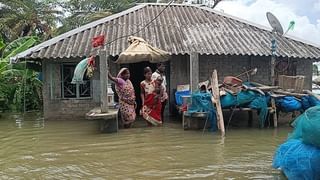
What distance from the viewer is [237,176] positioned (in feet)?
21.5

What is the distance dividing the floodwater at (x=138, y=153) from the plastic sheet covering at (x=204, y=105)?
479 millimetres

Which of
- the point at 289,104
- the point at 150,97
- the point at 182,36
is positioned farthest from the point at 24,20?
the point at 289,104

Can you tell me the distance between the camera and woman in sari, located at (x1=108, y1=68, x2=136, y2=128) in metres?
11.5

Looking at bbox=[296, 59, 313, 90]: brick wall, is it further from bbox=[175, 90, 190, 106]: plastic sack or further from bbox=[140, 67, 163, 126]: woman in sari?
bbox=[140, 67, 163, 126]: woman in sari

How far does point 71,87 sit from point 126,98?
3907 mm

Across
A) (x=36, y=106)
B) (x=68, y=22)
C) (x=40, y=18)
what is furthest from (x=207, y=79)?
(x=68, y=22)

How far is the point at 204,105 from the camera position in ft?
36.2

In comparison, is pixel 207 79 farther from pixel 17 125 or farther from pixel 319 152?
pixel 319 152

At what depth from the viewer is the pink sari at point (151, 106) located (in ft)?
38.9

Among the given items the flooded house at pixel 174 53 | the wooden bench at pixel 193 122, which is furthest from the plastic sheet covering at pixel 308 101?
the flooded house at pixel 174 53

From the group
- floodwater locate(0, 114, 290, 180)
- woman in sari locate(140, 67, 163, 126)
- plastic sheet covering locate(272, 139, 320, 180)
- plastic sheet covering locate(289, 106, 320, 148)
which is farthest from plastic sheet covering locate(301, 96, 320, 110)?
plastic sheet covering locate(289, 106, 320, 148)

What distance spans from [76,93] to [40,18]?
11.6 metres

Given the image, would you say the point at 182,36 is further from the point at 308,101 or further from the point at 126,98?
the point at 308,101

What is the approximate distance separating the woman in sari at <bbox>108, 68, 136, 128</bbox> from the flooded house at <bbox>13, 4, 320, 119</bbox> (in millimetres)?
2215
